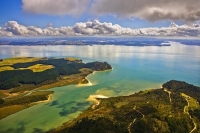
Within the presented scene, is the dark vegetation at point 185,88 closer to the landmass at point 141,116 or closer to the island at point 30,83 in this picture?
the landmass at point 141,116

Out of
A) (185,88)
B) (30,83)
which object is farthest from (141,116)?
(30,83)

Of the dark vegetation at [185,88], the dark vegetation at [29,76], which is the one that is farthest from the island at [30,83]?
the dark vegetation at [185,88]

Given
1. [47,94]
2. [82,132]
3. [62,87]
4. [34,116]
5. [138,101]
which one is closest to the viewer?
[82,132]

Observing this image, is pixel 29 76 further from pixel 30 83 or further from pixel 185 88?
pixel 185 88

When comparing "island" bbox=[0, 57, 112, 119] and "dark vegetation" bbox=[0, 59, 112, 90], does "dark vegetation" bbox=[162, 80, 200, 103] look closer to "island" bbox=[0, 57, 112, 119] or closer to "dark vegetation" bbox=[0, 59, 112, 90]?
"island" bbox=[0, 57, 112, 119]

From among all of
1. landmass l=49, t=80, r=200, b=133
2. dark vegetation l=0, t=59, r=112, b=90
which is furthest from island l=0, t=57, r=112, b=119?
landmass l=49, t=80, r=200, b=133

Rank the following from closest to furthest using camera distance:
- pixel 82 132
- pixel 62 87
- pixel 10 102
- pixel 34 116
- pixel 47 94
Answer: pixel 82 132 → pixel 34 116 → pixel 10 102 → pixel 47 94 → pixel 62 87

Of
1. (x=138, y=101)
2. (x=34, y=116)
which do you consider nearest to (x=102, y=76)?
(x=138, y=101)

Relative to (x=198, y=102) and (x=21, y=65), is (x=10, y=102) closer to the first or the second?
(x=198, y=102)
